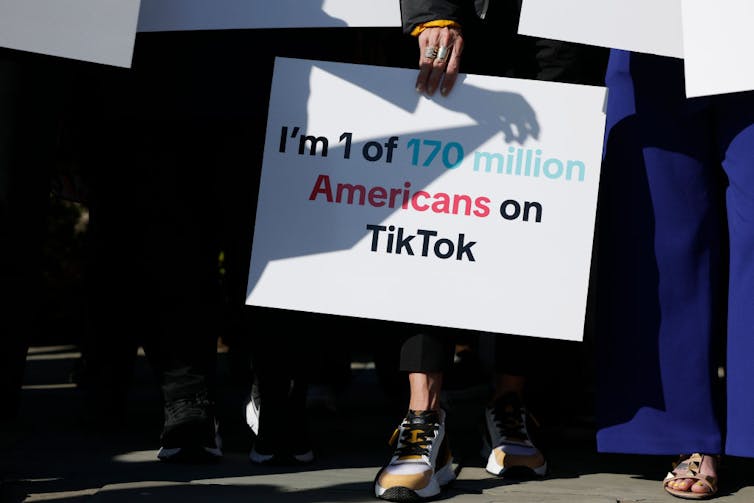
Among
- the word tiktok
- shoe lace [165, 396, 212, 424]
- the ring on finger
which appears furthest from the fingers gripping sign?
shoe lace [165, 396, 212, 424]

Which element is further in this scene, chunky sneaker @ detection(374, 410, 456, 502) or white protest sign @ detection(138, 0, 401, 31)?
white protest sign @ detection(138, 0, 401, 31)

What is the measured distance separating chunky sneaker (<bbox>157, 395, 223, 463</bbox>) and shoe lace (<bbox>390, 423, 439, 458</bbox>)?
20.4 inches

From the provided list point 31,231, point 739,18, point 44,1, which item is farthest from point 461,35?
point 31,231

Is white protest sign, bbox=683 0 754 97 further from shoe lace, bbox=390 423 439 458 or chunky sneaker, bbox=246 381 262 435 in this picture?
chunky sneaker, bbox=246 381 262 435

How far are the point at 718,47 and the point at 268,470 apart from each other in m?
1.44

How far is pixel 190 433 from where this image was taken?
121 inches

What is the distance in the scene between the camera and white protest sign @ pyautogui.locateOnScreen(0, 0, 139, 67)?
2.71 metres

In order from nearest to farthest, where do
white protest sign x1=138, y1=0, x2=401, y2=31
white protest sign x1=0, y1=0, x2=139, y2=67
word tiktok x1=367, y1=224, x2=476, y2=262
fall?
white protest sign x1=0, y1=0, x2=139, y2=67 < word tiktok x1=367, y1=224, x2=476, y2=262 < white protest sign x1=138, y1=0, x2=401, y2=31

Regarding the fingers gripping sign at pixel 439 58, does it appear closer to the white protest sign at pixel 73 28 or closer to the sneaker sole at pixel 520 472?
the white protest sign at pixel 73 28

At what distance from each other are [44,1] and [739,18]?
1520 mm

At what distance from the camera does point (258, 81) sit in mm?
3115

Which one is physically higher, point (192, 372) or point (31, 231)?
point (31, 231)

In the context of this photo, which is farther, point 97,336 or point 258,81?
point 97,336

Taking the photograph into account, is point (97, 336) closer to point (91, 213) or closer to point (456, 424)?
point (91, 213)
